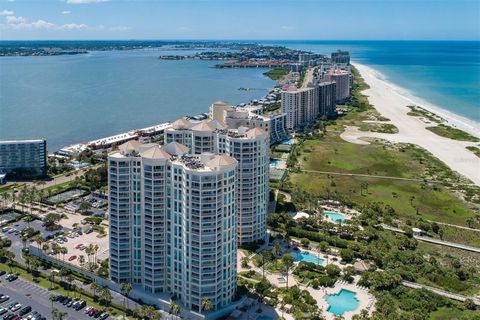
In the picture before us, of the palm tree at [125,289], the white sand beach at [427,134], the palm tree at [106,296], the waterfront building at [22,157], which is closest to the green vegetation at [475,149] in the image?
the white sand beach at [427,134]

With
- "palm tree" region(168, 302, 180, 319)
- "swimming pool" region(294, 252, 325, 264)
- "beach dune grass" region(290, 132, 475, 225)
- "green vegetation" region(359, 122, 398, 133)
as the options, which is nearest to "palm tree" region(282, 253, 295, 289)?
"swimming pool" region(294, 252, 325, 264)

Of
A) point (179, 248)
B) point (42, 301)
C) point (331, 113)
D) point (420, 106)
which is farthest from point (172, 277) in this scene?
point (420, 106)

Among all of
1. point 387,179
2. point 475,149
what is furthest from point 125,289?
point 475,149

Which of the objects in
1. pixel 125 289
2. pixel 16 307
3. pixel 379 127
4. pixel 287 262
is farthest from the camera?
pixel 379 127

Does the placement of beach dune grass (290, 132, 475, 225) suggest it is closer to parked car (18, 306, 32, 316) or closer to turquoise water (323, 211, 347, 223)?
turquoise water (323, 211, 347, 223)

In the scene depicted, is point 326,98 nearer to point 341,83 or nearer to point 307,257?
point 341,83

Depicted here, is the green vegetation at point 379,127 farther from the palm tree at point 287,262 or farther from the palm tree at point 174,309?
the palm tree at point 174,309
